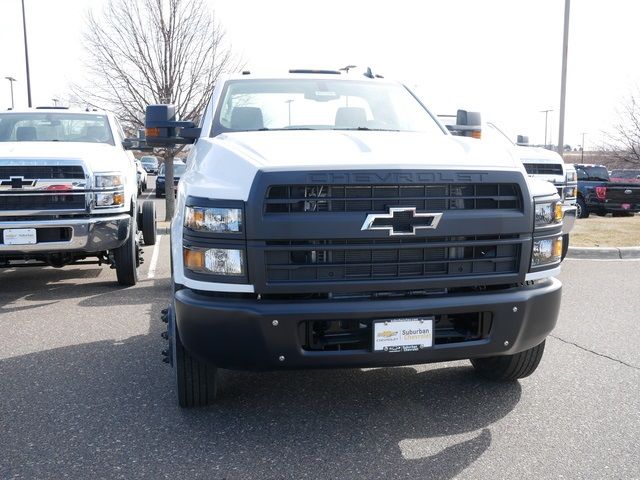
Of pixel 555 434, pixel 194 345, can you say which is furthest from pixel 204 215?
pixel 555 434

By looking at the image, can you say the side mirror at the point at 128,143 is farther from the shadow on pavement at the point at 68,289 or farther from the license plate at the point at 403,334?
the license plate at the point at 403,334

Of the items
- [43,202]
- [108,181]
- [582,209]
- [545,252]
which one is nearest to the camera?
[545,252]

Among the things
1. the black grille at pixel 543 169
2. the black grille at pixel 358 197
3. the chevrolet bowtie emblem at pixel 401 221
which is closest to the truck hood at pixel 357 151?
the black grille at pixel 358 197

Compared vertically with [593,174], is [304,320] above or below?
below

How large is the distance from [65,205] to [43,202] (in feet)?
0.69

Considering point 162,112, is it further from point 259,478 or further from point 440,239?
point 259,478

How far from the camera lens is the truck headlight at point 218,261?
3.11 meters

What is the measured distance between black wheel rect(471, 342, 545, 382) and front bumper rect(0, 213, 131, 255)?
13.7ft

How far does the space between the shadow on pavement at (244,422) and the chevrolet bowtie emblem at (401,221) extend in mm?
1133

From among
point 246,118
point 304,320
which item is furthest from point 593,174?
point 304,320

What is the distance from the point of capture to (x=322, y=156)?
3.30 meters

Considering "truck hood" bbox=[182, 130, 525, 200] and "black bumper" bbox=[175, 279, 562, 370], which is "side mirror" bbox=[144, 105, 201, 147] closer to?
"truck hood" bbox=[182, 130, 525, 200]

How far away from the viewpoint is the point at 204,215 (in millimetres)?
3162

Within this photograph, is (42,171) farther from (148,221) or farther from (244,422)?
(244,422)
